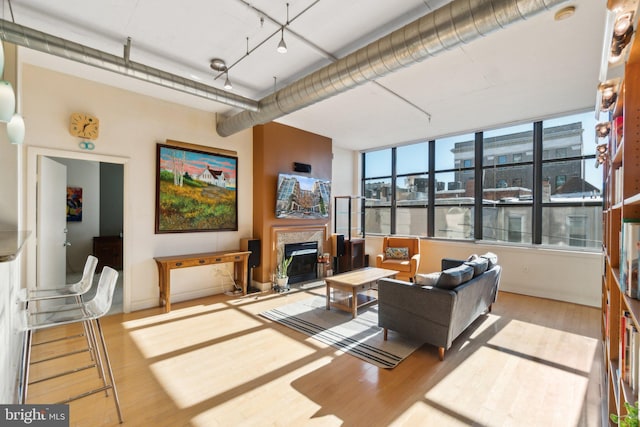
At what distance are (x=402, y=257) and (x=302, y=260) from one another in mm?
2061

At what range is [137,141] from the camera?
427cm

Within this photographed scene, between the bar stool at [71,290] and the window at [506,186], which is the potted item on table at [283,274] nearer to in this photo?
the bar stool at [71,290]

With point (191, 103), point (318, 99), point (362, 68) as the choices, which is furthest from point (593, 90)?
point (191, 103)

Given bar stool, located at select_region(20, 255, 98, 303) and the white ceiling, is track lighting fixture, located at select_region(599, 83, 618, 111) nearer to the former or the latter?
the white ceiling

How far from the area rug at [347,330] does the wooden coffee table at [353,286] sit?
0.09m

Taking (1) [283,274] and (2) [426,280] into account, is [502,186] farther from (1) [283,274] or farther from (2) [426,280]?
(1) [283,274]

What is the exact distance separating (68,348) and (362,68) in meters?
4.19

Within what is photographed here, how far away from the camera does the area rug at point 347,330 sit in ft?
9.97

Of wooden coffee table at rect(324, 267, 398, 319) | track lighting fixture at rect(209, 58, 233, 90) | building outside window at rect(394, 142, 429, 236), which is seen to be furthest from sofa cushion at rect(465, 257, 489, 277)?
track lighting fixture at rect(209, 58, 233, 90)

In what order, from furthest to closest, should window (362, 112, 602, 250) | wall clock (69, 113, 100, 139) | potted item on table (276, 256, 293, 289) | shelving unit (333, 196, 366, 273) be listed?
1. shelving unit (333, 196, 366, 273)
2. potted item on table (276, 256, 293, 289)
3. window (362, 112, 602, 250)
4. wall clock (69, 113, 100, 139)

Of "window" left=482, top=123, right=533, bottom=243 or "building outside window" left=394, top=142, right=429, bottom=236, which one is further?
"building outside window" left=394, top=142, right=429, bottom=236

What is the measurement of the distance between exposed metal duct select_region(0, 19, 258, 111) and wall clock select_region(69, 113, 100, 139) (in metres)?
1.24

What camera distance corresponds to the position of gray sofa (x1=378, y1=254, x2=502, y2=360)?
9.57 feet

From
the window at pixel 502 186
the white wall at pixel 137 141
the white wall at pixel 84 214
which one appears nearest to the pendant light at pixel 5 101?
the white wall at pixel 137 141
